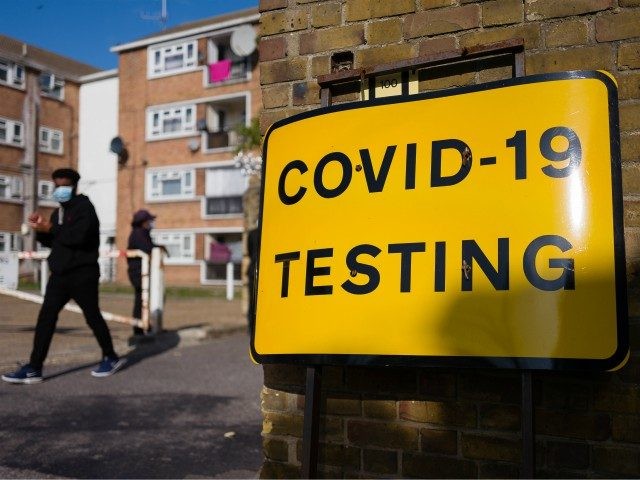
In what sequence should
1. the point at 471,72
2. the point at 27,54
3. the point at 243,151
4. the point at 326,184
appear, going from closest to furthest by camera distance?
1. the point at 326,184
2. the point at 471,72
3. the point at 243,151
4. the point at 27,54

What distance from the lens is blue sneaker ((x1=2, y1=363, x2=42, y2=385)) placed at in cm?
568

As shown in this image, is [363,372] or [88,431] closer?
[363,372]

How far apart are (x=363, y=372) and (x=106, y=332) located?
14.2 ft

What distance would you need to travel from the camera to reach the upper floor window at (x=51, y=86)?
3600cm

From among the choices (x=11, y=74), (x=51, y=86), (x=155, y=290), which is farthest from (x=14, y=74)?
(x=155, y=290)

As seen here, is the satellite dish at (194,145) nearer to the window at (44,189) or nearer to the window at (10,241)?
the window at (44,189)

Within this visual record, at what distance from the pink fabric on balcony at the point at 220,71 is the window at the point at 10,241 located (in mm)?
12456

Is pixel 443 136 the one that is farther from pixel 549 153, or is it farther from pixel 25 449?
pixel 25 449

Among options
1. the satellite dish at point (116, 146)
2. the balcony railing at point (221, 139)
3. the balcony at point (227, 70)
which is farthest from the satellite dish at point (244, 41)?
the satellite dish at point (116, 146)

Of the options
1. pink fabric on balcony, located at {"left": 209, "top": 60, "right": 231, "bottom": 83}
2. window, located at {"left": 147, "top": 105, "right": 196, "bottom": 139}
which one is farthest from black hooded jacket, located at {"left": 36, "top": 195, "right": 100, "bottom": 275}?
window, located at {"left": 147, "top": 105, "right": 196, "bottom": 139}

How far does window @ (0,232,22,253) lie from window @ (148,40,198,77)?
10360 millimetres

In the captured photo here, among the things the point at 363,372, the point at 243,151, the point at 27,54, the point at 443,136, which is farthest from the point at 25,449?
the point at 27,54

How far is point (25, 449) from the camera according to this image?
3.83m

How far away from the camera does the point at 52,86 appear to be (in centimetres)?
3647
